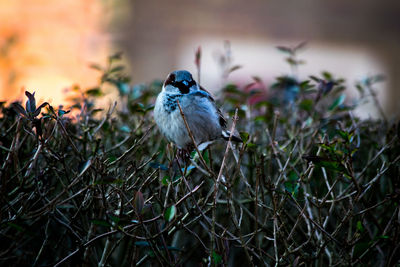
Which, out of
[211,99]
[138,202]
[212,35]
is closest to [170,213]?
[138,202]

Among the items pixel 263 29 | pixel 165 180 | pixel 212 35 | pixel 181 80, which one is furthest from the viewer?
pixel 263 29

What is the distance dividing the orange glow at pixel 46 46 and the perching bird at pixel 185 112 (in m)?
2.96

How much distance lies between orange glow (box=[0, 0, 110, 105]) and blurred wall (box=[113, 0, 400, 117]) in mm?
931

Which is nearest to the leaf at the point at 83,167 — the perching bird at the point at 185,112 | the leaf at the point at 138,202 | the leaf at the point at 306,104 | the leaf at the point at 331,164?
the leaf at the point at 138,202

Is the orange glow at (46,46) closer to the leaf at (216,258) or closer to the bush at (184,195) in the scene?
the bush at (184,195)

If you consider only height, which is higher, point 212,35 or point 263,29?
point 263,29

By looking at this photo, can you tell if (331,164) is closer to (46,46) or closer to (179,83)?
(179,83)

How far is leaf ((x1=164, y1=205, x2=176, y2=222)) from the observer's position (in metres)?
1.13

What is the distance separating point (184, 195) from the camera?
1286mm

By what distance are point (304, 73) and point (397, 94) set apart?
6.26 feet

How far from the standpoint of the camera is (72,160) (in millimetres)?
1597

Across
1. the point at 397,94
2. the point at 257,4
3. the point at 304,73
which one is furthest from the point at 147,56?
the point at 397,94

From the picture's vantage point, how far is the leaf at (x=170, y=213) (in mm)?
1133

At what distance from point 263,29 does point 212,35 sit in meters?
0.94
